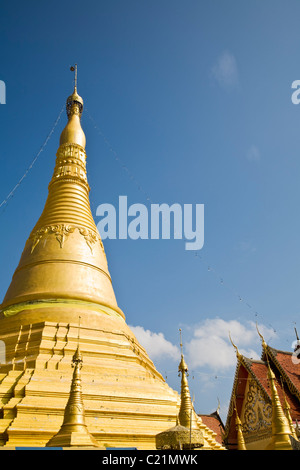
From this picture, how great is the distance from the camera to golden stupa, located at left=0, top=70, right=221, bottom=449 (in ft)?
28.8

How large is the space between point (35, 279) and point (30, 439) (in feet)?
20.7

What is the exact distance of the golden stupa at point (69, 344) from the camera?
28.8 ft

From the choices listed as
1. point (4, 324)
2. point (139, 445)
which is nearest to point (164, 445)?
point (139, 445)

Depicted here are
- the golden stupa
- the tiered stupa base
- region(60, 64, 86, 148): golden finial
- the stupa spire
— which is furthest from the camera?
region(60, 64, 86, 148): golden finial

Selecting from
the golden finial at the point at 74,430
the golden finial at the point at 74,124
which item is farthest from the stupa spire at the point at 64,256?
the golden finial at the point at 74,430

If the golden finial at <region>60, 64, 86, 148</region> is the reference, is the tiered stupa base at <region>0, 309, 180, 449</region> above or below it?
below

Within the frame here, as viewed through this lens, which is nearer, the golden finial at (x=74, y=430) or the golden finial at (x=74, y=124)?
the golden finial at (x=74, y=430)

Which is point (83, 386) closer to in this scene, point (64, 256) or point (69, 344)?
point (69, 344)

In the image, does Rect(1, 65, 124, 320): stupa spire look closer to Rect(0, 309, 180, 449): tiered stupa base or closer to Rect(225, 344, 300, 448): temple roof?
Rect(0, 309, 180, 449): tiered stupa base

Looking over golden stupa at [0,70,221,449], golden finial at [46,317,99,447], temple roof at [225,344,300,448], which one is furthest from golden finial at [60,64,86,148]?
golden finial at [46,317,99,447]

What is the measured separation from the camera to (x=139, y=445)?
8797 millimetres

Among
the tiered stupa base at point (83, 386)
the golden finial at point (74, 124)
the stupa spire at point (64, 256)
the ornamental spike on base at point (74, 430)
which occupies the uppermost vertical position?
the golden finial at point (74, 124)

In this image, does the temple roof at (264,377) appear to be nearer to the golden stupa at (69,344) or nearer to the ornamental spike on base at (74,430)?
the golden stupa at (69,344)
